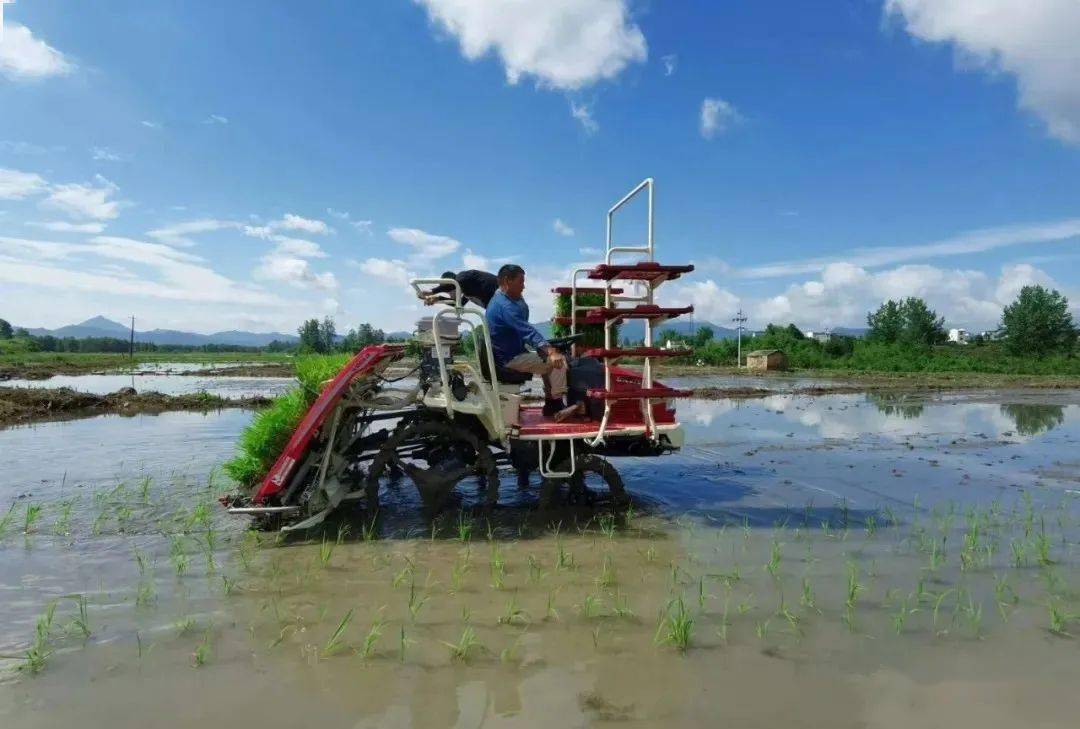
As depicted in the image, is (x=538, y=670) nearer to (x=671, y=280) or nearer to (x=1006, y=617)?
(x=1006, y=617)

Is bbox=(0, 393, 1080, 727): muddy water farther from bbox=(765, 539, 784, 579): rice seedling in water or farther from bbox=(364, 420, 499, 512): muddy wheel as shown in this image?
bbox=(364, 420, 499, 512): muddy wheel

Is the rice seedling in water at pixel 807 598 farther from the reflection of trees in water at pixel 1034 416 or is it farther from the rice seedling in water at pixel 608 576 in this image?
the reflection of trees in water at pixel 1034 416

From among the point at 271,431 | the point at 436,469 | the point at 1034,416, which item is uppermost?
the point at 271,431

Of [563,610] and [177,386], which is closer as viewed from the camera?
[563,610]

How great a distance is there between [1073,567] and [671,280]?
12.3ft

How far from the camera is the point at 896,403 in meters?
19.7

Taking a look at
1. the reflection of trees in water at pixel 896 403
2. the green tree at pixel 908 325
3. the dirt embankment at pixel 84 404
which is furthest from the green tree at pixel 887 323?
the dirt embankment at pixel 84 404

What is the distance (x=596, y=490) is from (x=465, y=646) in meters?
3.80

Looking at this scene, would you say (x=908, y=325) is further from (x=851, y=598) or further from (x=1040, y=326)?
(x=851, y=598)

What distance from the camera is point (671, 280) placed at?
5734 millimetres

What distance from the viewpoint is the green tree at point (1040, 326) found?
57188 mm

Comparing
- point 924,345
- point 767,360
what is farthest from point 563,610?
point 924,345

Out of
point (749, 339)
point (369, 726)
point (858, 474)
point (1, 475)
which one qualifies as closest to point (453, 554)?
point (369, 726)

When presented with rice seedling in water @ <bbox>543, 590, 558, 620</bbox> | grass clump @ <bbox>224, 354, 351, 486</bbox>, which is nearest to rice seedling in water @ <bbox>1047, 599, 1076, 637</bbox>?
rice seedling in water @ <bbox>543, 590, 558, 620</bbox>
